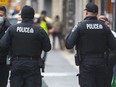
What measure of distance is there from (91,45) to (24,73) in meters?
1.16

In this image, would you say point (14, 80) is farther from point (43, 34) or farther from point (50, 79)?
point (50, 79)

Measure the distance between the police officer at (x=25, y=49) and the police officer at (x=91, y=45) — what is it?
21.6 inches

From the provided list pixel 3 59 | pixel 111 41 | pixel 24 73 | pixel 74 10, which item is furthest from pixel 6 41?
pixel 74 10

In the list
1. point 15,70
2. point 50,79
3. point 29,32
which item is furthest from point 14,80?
point 50,79

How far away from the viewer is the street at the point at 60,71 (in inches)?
620

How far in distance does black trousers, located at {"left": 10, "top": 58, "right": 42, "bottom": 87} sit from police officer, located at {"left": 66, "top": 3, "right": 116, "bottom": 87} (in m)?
0.68

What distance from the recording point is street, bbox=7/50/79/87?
A: 15.7m

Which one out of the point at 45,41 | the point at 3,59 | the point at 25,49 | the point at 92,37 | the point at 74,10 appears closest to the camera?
the point at 25,49

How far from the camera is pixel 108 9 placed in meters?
20.2

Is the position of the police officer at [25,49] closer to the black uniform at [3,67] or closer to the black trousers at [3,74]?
the black uniform at [3,67]

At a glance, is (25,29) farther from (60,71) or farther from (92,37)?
(60,71)

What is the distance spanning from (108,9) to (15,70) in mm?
11099

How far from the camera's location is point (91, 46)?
9.73 m

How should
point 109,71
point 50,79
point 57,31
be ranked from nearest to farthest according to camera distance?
1. point 109,71
2. point 50,79
3. point 57,31
